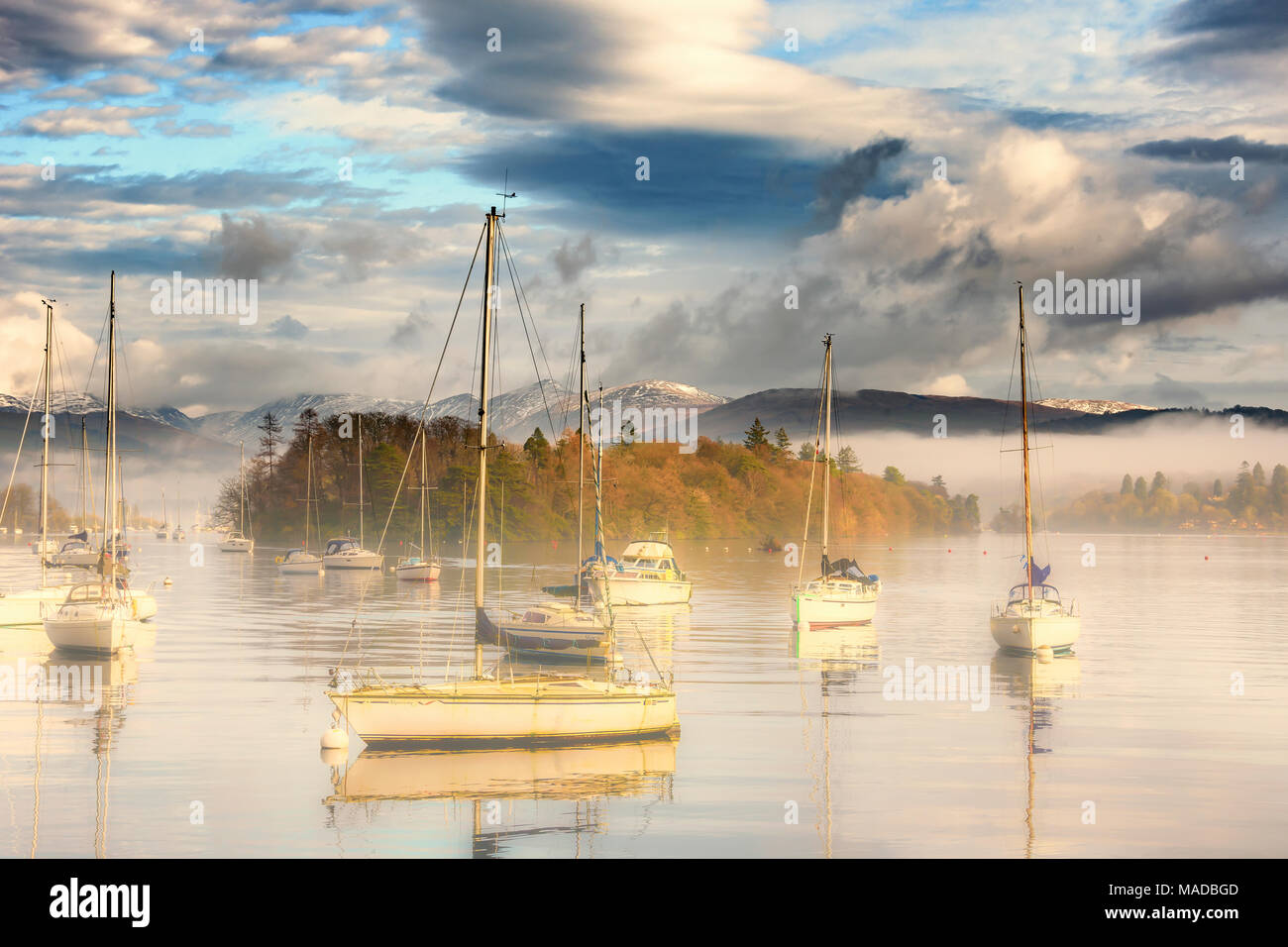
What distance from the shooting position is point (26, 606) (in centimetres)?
6375

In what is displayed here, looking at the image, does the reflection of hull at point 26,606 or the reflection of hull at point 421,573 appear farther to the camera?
the reflection of hull at point 421,573

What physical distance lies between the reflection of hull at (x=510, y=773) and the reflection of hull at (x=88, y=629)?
2540 centimetres

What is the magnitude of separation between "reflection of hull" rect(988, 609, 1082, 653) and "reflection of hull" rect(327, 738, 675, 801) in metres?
27.5

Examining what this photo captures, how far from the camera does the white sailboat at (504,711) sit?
30.9 metres

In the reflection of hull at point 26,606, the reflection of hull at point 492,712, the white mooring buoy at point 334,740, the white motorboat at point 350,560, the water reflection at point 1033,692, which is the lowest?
the water reflection at point 1033,692

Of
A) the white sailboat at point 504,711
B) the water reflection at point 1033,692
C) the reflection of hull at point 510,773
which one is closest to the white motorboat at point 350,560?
the water reflection at point 1033,692

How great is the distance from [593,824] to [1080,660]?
1486 inches

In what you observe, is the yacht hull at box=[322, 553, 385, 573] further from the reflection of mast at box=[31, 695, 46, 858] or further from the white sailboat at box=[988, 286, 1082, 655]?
the reflection of mast at box=[31, 695, 46, 858]

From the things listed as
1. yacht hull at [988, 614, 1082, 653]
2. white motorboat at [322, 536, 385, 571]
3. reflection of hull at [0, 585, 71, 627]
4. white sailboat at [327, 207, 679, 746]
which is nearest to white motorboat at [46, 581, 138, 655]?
reflection of hull at [0, 585, 71, 627]

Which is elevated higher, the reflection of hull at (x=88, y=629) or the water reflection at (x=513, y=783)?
the reflection of hull at (x=88, y=629)

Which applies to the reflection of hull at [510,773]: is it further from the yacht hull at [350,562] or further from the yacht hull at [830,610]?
the yacht hull at [350,562]

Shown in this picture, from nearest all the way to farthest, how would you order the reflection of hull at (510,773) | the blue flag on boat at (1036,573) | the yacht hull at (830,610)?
the reflection of hull at (510,773)
the blue flag on boat at (1036,573)
the yacht hull at (830,610)

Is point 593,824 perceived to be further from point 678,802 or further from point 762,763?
point 762,763
